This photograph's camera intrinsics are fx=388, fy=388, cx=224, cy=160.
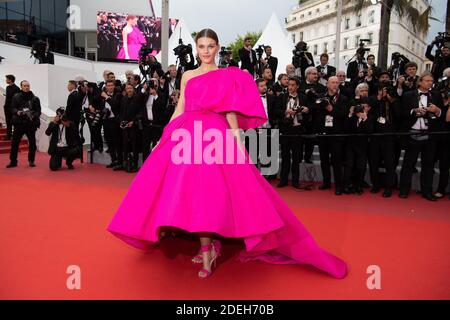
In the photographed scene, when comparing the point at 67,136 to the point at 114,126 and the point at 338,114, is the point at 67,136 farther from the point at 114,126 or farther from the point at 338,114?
the point at 338,114

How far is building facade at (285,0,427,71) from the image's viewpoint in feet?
143

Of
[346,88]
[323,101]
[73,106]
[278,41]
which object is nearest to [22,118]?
[73,106]

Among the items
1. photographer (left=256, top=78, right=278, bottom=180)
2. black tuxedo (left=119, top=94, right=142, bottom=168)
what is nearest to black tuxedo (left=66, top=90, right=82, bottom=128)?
black tuxedo (left=119, top=94, right=142, bottom=168)

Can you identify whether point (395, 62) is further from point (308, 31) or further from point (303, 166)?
point (308, 31)

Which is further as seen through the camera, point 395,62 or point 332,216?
point 395,62

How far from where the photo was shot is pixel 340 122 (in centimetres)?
627

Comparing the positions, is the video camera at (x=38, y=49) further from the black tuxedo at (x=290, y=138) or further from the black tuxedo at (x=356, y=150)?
the black tuxedo at (x=356, y=150)

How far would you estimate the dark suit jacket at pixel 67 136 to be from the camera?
26.7 ft

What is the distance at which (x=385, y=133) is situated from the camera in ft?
19.5

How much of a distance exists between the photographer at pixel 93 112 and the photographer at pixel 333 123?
15.7 feet

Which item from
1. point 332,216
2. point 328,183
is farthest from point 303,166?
point 332,216

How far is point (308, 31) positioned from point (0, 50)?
4634cm

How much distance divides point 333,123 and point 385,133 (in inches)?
31.6

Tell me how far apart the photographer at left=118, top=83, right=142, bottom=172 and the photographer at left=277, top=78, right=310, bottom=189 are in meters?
2.93
